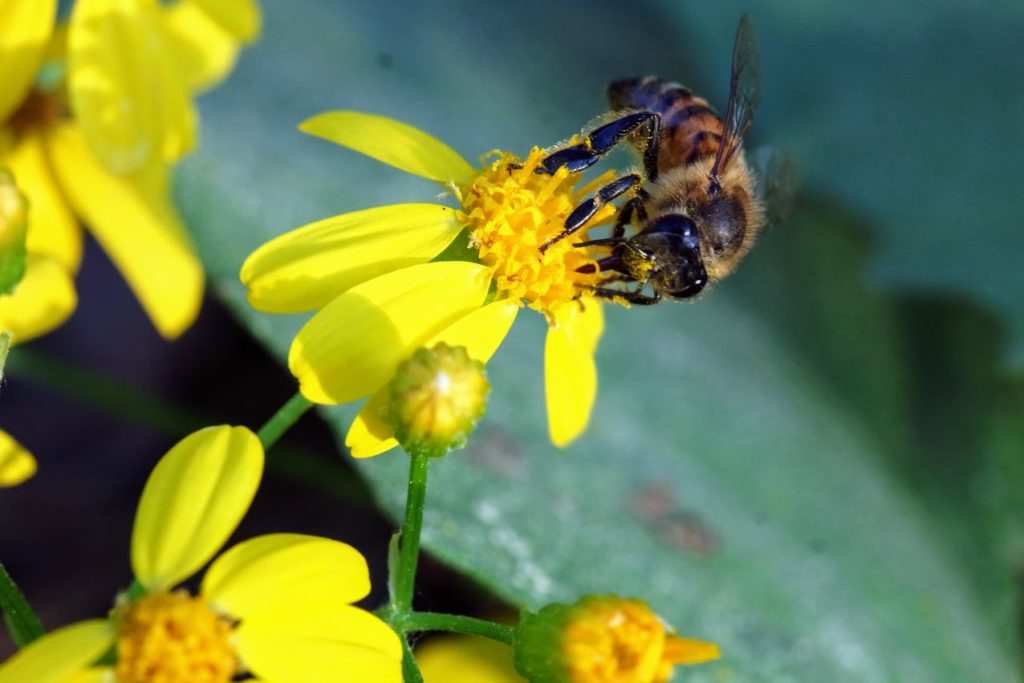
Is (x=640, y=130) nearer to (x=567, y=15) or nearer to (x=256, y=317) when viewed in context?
(x=256, y=317)

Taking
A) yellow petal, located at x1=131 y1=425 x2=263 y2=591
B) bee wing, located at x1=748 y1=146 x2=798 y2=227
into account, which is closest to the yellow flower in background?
yellow petal, located at x1=131 y1=425 x2=263 y2=591

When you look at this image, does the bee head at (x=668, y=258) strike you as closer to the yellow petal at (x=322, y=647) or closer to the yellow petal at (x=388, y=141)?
the yellow petal at (x=388, y=141)

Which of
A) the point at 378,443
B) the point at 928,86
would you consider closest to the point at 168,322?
the point at 378,443

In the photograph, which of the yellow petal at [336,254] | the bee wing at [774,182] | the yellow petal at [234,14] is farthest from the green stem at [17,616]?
the bee wing at [774,182]

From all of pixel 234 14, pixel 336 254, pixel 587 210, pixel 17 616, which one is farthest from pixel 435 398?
pixel 234 14

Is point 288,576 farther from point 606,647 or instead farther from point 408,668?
point 606,647

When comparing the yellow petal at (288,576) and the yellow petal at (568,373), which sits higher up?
the yellow petal at (568,373)
